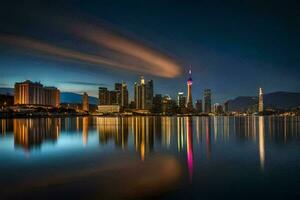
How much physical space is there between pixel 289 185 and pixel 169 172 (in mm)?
5100

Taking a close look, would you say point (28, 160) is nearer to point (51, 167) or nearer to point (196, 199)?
point (51, 167)

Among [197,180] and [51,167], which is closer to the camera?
[197,180]

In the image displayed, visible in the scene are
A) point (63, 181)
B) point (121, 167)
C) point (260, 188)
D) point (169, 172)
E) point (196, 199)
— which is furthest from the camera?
point (121, 167)

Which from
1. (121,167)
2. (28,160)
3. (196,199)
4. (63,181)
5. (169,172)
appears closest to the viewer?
(196,199)

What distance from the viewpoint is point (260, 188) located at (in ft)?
36.6

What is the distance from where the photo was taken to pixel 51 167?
610 inches

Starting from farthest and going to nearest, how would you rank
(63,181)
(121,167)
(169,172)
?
1. (121,167)
2. (169,172)
3. (63,181)

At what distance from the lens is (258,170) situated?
1448 centimetres

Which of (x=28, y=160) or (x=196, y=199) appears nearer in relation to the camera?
(x=196, y=199)

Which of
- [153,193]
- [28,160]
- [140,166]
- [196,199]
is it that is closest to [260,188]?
[196,199]

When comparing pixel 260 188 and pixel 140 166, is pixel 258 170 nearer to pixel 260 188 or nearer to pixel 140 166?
pixel 260 188

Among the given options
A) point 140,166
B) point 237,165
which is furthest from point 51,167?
point 237,165

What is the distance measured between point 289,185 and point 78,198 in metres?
7.73

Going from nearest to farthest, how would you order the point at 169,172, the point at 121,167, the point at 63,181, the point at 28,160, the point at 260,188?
the point at 260,188 → the point at 63,181 → the point at 169,172 → the point at 121,167 → the point at 28,160
